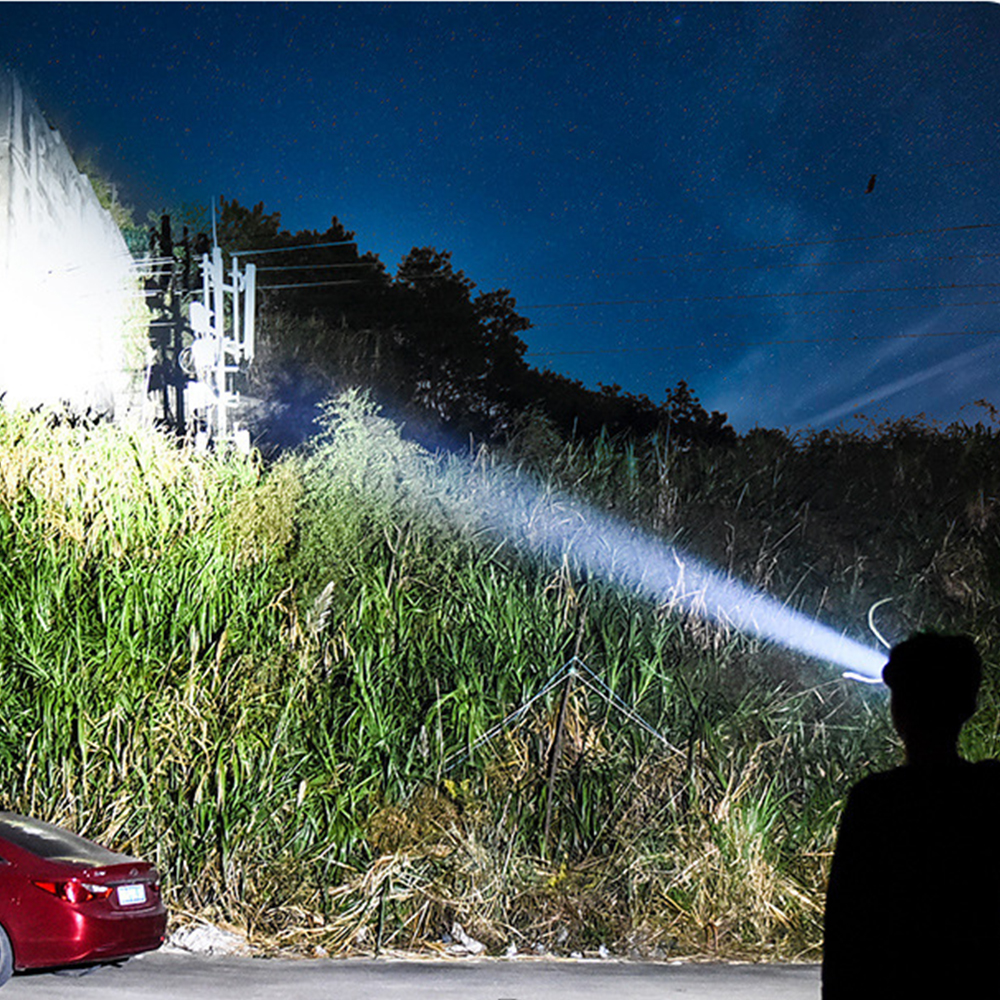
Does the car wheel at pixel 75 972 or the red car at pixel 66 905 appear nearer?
the red car at pixel 66 905

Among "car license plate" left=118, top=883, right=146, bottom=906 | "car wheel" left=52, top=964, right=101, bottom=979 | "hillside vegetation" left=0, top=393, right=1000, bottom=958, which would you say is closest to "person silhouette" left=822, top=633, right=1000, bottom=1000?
"car license plate" left=118, top=883, right=146, bottom=906

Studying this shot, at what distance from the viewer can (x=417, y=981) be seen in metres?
8.13

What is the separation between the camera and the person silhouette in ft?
7.34

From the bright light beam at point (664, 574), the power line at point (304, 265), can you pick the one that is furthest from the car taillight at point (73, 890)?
the power line at point (304, 265)

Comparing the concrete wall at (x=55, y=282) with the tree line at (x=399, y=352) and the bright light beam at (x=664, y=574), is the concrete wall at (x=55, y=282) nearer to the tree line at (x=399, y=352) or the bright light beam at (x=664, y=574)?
the tree line at (x=399, y=352)

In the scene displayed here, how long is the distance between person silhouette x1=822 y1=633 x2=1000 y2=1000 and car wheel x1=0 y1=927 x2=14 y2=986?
638 cm

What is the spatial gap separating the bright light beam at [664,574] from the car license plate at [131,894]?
5024 millimetres

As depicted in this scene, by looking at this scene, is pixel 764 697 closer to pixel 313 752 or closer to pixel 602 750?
pixel 602 750

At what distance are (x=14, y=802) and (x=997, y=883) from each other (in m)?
9.30

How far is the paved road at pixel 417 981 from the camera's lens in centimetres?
760

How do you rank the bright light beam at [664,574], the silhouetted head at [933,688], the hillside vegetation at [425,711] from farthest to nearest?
the bright light beam at [664,574] → the hillside vegetation at [425,711] → the silhouetted head at [933,688]

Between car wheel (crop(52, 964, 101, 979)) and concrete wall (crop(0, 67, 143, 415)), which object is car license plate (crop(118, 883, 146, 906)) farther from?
concrete wall (crop(0, 67, 143, 415))

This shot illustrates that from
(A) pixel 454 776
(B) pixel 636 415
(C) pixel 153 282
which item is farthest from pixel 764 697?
(C) pixel 153 282

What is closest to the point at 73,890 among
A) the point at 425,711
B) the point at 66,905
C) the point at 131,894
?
the point at 66,905
